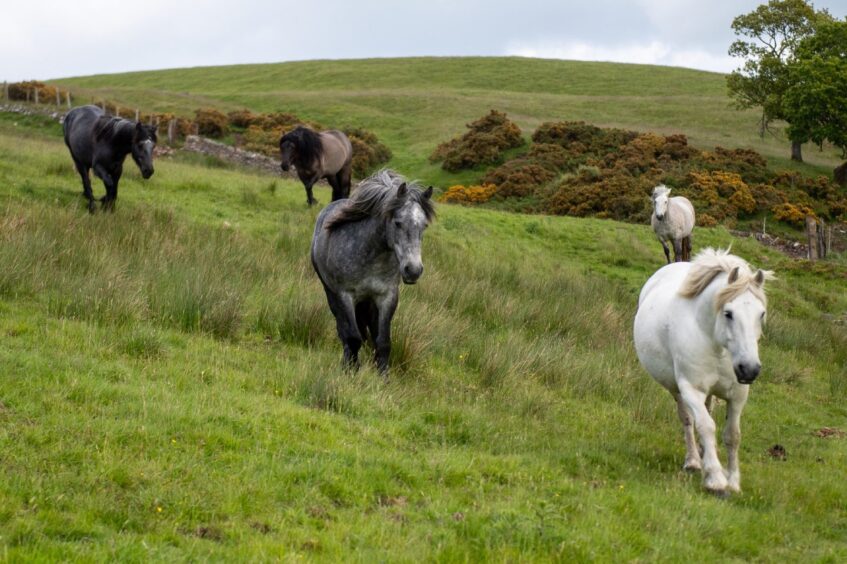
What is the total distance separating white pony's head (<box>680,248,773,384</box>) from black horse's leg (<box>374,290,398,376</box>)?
333 cm

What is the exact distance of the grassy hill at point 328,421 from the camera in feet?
16.2

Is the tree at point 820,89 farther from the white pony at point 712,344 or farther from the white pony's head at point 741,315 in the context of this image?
the white pony's head at point 741,315

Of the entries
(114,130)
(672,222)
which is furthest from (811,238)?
(114,130)

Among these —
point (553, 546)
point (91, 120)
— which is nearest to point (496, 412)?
point (553, 546)

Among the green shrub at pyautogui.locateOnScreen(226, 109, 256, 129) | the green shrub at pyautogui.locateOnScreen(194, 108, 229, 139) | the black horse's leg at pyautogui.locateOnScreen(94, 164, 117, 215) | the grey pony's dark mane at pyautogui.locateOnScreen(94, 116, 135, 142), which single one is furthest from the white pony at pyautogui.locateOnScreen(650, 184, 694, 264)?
the green shrub at pyautogui.locateOnScreen(226, 109, 256, 129)

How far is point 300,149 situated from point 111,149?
16.8 ft

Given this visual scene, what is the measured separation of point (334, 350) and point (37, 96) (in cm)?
3585

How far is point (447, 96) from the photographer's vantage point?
60.9 m

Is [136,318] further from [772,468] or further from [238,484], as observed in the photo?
[772,468]

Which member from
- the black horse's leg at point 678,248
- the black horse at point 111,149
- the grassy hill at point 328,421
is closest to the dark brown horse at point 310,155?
the black horse at point 111,149

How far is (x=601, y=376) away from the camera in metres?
10.5

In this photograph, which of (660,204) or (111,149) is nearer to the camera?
(111,149)

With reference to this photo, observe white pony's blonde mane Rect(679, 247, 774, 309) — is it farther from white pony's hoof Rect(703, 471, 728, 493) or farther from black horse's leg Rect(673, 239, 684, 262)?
black horse's leg Rect(673, 239, 684, 262)

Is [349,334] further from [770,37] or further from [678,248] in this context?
[770,37]
